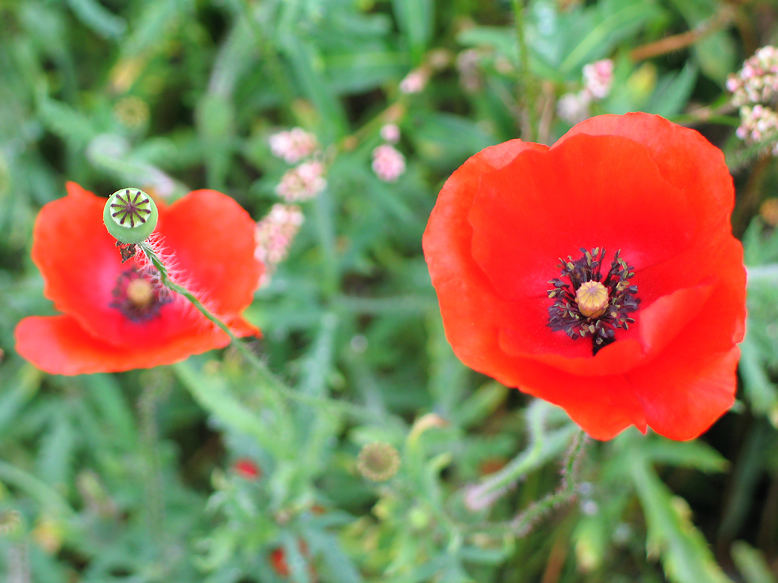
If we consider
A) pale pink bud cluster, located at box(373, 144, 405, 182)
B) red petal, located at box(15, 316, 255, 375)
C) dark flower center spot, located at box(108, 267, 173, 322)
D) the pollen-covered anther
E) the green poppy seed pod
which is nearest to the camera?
the green poppy seed pod

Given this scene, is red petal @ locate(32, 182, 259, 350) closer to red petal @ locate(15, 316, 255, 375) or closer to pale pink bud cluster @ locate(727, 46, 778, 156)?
red petal @ locate(15, 316, 255, 375)

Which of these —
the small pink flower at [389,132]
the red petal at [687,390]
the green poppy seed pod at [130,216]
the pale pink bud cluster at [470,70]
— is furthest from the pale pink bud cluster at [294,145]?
the red petal at [687,390]

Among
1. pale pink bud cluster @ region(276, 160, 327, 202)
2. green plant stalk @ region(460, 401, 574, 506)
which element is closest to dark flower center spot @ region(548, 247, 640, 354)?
green plant stalk @ region(460, 401, 574, 506)

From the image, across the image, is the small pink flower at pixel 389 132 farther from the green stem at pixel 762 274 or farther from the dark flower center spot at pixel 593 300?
the green stem at pixel 762 274

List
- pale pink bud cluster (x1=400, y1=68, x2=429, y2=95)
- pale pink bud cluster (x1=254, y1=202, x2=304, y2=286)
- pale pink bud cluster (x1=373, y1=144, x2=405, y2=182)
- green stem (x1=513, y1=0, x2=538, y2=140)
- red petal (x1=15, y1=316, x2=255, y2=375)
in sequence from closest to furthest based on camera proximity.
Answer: red petal (x1=15, y1=316, x2=255, y2=375)
green stem (x1=513, y1=0, x2=538, y2=140)
pale pink bud cluster (x1=254, y1=202, x2=304, y2=286)
pale pink bud cluster (x1=373, y1=144, x2=405, y2=182)
pale pink bud cluster (x1=400, y1=68, x2=429, y2=95)

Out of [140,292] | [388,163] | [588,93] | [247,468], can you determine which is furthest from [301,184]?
[247,468]
